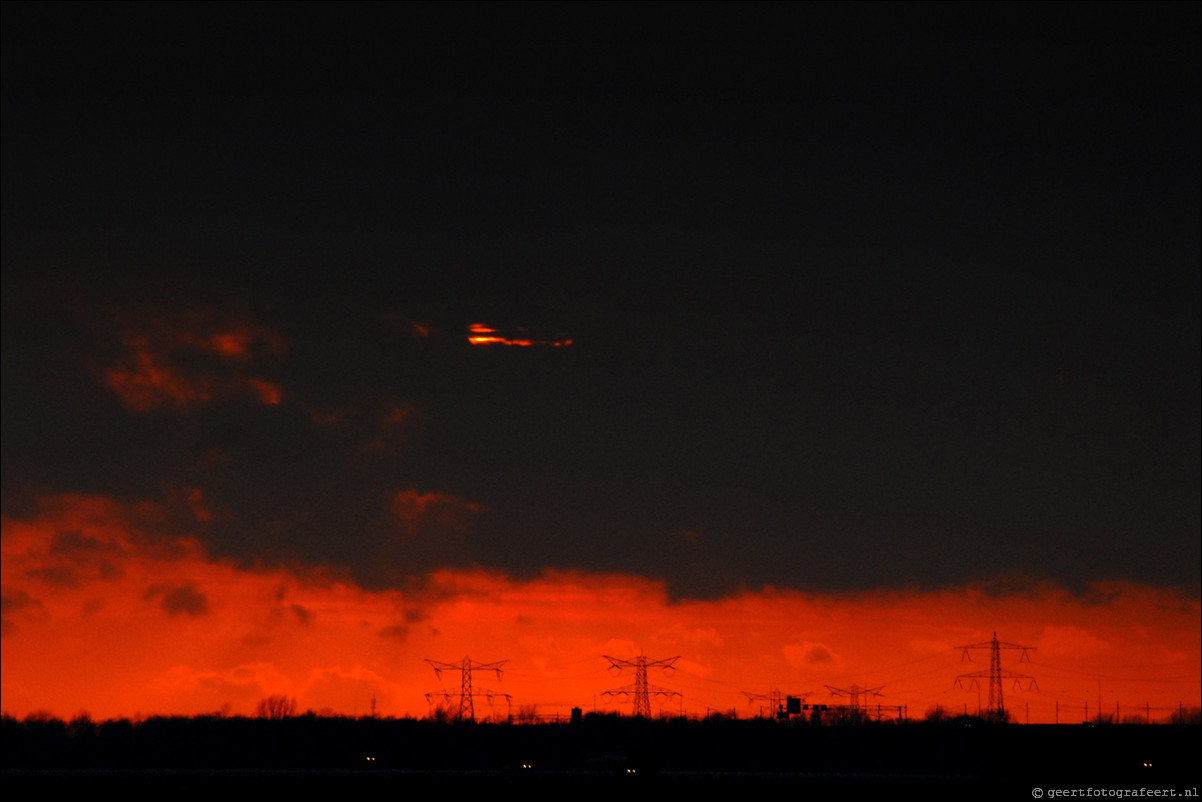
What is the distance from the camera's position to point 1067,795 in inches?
7736

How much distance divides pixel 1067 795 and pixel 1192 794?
58.5 feet

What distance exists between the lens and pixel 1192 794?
199m
